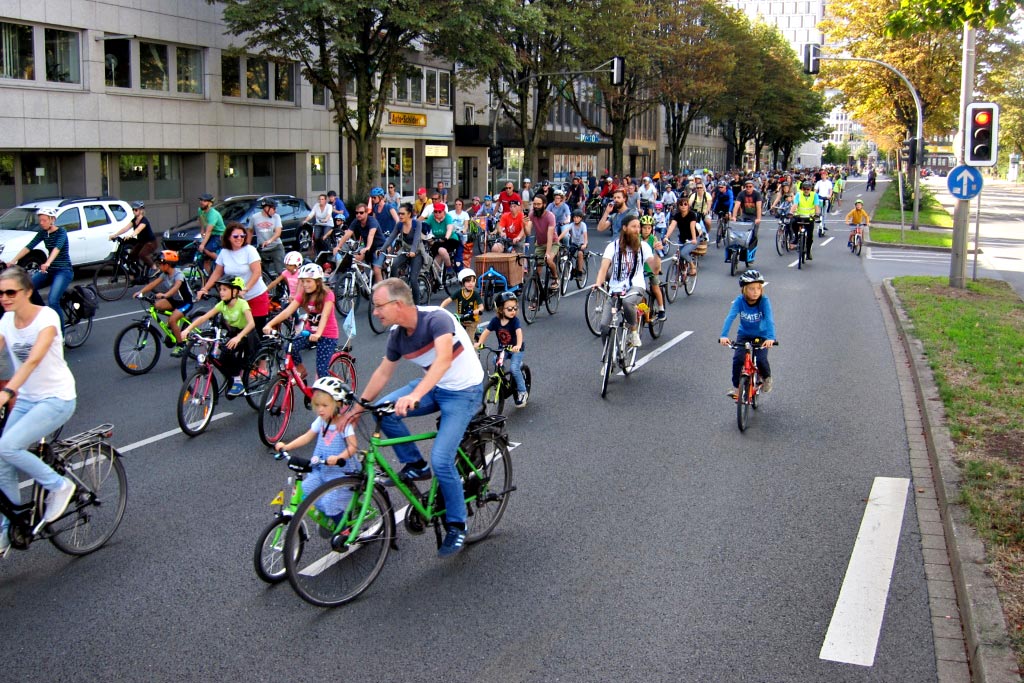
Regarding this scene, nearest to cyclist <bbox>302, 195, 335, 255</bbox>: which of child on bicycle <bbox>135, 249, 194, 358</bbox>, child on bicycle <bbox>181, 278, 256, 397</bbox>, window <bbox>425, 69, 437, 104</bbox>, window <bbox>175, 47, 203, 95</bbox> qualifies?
child on bicycle <bbox>135, 249, 194, 358</bbox>

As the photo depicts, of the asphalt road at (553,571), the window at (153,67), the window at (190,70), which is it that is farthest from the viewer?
the window at (190,70)

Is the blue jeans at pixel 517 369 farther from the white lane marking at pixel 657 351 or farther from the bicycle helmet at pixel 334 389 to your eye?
the bicycle helmet at pixel 334 389

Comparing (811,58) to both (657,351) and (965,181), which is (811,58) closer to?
(965,181)

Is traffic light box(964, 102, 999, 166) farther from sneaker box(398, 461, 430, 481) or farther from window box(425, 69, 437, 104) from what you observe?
window box(425, 69, 437, 104)

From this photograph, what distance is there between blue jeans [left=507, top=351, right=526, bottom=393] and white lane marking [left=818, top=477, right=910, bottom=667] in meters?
3.56

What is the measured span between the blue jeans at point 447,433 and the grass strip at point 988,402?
9.87ft

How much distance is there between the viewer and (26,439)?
5.77 metres

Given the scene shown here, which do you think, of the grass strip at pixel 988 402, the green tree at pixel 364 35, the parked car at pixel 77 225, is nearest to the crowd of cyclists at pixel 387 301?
the parked car at pixel 77 225

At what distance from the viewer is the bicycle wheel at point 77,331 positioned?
1352cm

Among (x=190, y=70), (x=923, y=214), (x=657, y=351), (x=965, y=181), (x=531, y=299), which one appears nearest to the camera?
(x=657, y=351)

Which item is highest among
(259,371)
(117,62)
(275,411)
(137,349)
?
(117,62)

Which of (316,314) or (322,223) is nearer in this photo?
(316,314)

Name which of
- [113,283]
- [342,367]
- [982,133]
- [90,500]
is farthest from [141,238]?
[982,133]

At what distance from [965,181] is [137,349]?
13.7 metres
